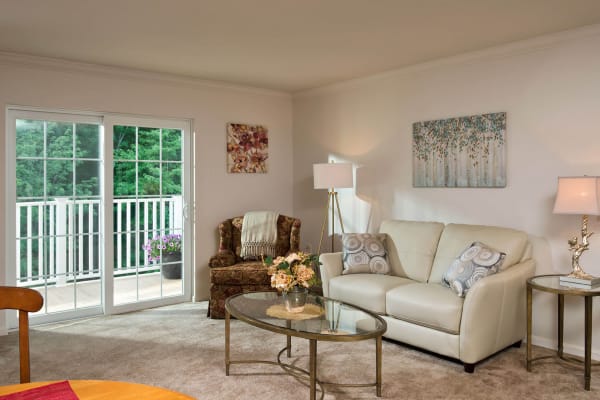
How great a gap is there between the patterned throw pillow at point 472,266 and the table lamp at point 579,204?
451mm

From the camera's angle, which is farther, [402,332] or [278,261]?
[402,332]

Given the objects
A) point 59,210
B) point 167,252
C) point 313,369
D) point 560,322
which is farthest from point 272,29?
point 560,322

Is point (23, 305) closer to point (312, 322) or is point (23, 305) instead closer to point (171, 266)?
point (312, 322)

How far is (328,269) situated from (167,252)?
1947 millimetres

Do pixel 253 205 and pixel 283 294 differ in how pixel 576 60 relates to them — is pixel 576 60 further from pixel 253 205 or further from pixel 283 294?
pixel 253 205

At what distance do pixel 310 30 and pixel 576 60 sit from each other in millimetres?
2014

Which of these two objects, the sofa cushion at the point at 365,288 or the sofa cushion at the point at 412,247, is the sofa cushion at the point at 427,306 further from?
the sofa cushion at the point at 412,247

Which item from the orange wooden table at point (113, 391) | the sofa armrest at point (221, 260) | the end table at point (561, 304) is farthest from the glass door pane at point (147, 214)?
the orange wooden table at point (113, 391)

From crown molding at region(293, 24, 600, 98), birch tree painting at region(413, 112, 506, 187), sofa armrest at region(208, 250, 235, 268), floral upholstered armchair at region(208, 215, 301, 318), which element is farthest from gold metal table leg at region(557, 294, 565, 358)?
sofa armrest at region(208, 250, 235, 268)

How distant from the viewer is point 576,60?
12.0 ft

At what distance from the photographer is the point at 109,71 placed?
4.74 meters

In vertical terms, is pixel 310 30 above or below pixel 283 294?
above

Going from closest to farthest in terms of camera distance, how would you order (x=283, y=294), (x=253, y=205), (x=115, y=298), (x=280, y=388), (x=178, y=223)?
(x=280, y=388), (x=283, y=294), (x=115, y=298), (x=178, y=223), (x=253, y=205)

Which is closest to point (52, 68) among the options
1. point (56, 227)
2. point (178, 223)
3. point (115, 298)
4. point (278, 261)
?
point (56, 227)
